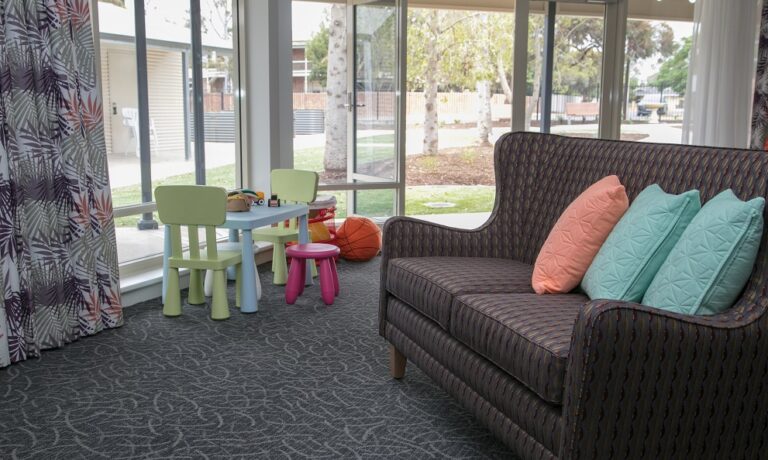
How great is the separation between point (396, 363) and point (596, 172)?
109 cm

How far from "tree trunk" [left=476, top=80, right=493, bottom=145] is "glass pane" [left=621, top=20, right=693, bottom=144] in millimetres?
5521

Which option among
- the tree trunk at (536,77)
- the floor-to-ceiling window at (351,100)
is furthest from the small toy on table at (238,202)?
the tree trunk at (536,77)

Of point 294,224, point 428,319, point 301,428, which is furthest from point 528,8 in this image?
point 301,428

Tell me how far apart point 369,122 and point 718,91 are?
301 centimetres

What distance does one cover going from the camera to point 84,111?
11.3 ft

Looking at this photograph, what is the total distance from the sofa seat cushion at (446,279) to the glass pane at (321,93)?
3.39 meters

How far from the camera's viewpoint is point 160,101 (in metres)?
4.77

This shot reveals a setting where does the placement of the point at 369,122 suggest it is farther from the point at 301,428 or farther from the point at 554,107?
the point at 301,428

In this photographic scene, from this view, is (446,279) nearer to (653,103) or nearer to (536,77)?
(536,77)

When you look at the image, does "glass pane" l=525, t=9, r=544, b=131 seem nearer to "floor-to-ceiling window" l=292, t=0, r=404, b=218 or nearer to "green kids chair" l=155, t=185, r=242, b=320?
"floor-to-ceiling window" l=292, t=0, r=404, b=218

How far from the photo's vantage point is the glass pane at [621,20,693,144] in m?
7.12

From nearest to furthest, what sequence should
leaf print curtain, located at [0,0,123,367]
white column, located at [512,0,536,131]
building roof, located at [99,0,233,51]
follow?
leaf print curtain, located at [0,0,123,367]
building roof, located at [99,0,233,51]
white column, located at [512,0,536,131]

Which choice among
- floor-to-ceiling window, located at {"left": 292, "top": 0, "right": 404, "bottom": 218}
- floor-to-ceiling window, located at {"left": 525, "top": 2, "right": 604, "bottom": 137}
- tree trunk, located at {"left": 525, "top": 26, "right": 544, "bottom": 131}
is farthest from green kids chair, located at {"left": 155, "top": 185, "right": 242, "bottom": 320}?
floor-to-ceiling window, located at {"left": 525, "top": 2, "right": 604, "bottom": 137}

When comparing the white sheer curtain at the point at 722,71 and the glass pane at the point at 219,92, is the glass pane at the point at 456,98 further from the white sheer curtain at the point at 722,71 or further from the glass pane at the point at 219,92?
the glass pane at the point at 219,92
